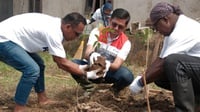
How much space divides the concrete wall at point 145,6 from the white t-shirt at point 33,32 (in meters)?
6.69

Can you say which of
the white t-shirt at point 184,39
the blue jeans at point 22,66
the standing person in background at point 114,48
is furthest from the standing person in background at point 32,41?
the white t-shirt at point 184,39

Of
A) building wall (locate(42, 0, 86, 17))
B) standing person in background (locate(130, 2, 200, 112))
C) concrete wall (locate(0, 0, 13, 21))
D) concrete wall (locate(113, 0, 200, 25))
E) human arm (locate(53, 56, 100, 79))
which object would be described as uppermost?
standing person in background (locate(130, 2, 200, 112))

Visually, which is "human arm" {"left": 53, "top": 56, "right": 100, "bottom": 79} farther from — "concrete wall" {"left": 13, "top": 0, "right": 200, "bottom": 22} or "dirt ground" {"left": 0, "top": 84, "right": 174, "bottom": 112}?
"concrete wall" {"left": 13, "top": 0, "right": 200, "bottom": 22}

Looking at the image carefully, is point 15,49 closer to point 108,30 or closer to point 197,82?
point 108,30

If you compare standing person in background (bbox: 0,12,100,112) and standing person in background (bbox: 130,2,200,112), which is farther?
standing person in background (bbox: 0,12,100,112)

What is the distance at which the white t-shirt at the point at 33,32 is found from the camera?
393 centimetres

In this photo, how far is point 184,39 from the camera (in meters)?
3.54

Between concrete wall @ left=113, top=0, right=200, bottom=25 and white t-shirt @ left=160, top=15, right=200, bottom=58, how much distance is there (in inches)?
268

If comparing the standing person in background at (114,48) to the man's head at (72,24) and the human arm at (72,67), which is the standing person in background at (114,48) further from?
the man's head at (72,24)

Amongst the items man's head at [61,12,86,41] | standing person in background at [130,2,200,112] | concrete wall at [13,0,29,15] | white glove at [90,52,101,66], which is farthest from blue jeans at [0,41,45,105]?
concrete wall at [13,0,29,15]

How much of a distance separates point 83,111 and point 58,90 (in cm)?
131

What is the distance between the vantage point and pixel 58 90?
5180mm

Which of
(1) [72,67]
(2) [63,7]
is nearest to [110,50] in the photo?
(1) [72,67]

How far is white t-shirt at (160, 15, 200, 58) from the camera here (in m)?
3.55
